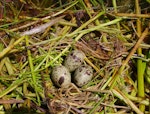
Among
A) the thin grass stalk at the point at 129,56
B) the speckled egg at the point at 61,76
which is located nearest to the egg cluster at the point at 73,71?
the speckled egg at the point at 61,76

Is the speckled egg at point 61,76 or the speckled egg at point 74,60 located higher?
the speckled egg at point 74,60

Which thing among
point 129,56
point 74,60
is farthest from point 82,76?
point 129,56

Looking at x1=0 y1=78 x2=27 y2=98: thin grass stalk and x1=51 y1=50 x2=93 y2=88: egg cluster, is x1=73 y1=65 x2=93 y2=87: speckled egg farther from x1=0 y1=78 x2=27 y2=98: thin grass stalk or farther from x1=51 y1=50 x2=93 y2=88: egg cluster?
x1=0 y1=78 x2=27 y2=98: thin grass stalk

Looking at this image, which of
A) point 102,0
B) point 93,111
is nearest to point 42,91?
point 93,111

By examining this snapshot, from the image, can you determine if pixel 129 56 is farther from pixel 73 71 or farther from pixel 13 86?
pixel 13 86

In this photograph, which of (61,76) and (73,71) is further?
(73,71)

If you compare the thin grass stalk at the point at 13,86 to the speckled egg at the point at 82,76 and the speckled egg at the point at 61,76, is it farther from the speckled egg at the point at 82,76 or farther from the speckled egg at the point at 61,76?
the speckled egg at the point at 82,76

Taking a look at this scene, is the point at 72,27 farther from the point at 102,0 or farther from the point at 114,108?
the point at 114,108
